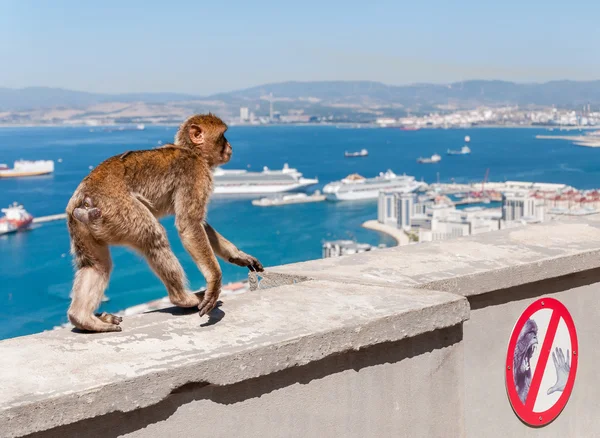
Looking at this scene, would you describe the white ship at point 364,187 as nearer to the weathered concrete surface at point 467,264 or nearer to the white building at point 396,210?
the white building at point 396,210

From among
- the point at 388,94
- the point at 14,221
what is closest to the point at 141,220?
the point at 14,221

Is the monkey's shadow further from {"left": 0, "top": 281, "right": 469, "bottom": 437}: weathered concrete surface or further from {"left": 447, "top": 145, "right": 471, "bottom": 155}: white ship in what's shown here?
{"left": 447, "top": 145, "right": 471, "bottom": 155}: white ship

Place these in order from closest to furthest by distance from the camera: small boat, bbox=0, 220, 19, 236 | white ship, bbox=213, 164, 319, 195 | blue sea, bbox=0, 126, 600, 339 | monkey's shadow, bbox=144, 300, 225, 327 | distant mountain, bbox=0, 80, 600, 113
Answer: monkey's shadow, bbox=144, 300, 225, 327, blue sea, bbox=0, 126, 600, 339, small boat, bbox=0, 220, 19, 236, white ship, bbox=213, 164, 319, 195, distant mountain, bbox=0, 80, 600, 113

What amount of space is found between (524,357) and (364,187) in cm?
3042

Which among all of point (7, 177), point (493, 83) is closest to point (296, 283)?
point (7, 177)

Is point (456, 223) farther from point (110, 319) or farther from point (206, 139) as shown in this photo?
point (110, 319)

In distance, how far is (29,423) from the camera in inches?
22.6

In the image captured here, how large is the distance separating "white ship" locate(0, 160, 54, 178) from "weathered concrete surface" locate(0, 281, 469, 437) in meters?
38.2

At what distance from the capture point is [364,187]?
1235 inches

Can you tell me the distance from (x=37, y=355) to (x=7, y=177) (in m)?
39.8

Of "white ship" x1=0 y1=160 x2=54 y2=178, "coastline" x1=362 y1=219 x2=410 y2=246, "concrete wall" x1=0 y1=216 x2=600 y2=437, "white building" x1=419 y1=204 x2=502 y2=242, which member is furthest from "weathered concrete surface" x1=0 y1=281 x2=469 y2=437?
"white ship" x1=0 y1=160 x2=54 y2=178

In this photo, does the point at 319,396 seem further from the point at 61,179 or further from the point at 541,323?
the point at 61,179

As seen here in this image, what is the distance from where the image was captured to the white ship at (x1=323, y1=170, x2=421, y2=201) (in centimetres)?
3036

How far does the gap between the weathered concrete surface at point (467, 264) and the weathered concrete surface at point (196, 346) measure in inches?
3.1
